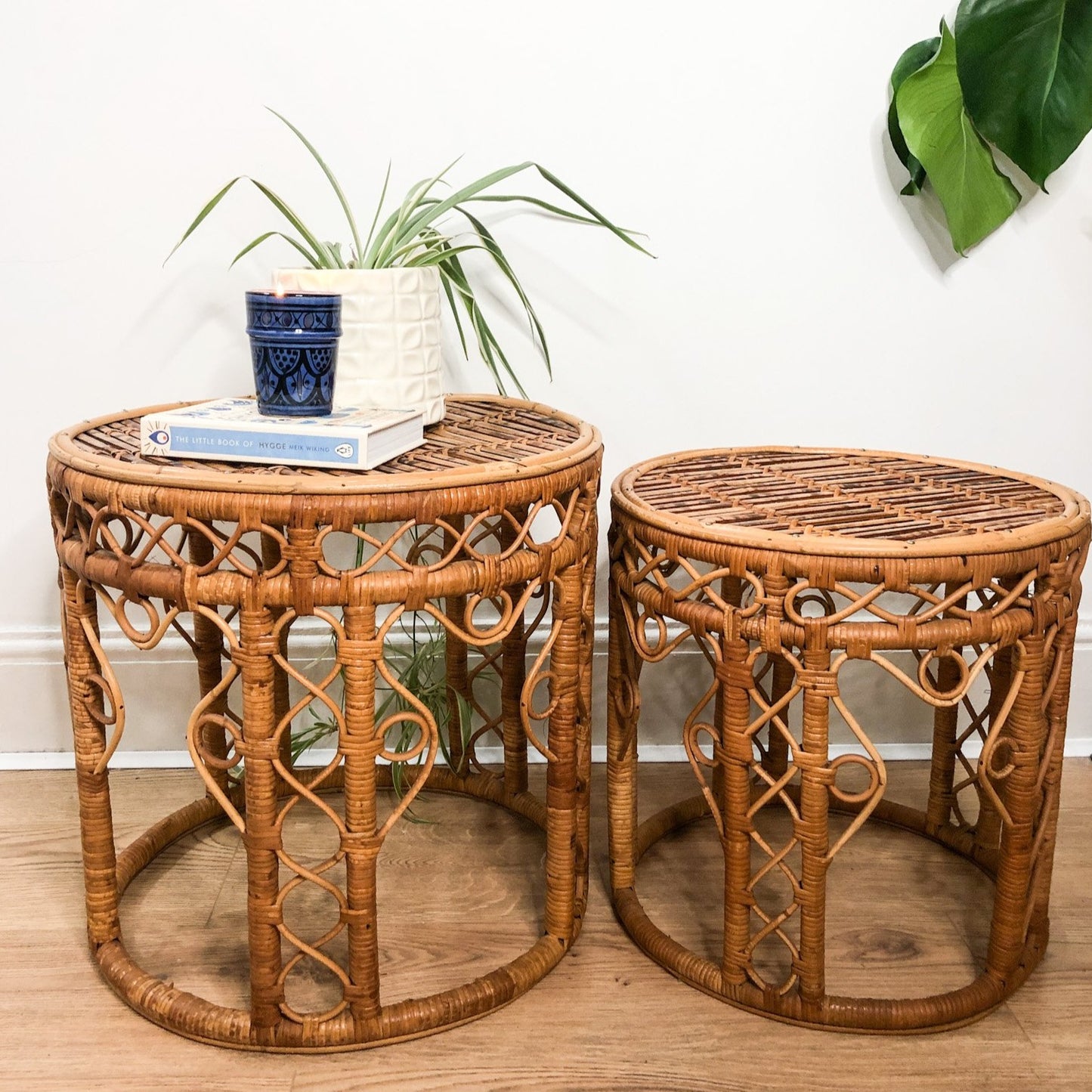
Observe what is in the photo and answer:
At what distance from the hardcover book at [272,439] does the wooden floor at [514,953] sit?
1.75 feet

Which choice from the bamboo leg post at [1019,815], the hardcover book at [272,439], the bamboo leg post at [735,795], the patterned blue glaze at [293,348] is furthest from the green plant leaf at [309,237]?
the bamboo leg post at [1019,815]

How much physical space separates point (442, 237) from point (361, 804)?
685mm

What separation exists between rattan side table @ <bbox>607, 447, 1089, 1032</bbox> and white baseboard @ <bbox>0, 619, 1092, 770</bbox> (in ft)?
1.20

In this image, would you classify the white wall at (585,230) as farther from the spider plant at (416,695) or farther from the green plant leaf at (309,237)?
the spider plant at (416,695)

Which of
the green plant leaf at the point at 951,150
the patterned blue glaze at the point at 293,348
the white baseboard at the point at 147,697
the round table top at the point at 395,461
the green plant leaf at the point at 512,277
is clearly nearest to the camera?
the round table top at the point at 395,461

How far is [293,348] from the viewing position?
106cm

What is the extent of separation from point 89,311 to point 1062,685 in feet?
4.08

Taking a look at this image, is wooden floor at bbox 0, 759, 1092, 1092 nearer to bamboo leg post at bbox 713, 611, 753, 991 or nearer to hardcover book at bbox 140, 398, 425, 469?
bamboo leg post at bbox 713, 611, 753, 991

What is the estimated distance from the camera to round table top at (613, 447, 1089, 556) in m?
0.99

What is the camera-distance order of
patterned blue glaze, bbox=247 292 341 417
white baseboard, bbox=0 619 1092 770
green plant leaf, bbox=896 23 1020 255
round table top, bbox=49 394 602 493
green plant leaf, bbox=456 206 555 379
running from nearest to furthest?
round table top, bbox=49 394 602 493 < patterned blue glaze, bbox=247 292 341 417 < green plant leaf, bbox=456 206 555 379 < green plant leaf, bbox=896 23 1020 255 < white baseboard, bbox=0 619 1092 770

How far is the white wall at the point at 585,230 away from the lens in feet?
4.66

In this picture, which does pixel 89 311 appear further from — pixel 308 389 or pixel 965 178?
pixel 965 178

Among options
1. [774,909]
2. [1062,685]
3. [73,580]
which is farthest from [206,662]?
[1062,685]

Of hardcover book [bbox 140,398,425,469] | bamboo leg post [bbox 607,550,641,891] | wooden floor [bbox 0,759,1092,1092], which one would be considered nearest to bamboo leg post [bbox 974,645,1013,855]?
wooden floor [bbox 0,759,1092,1092]
